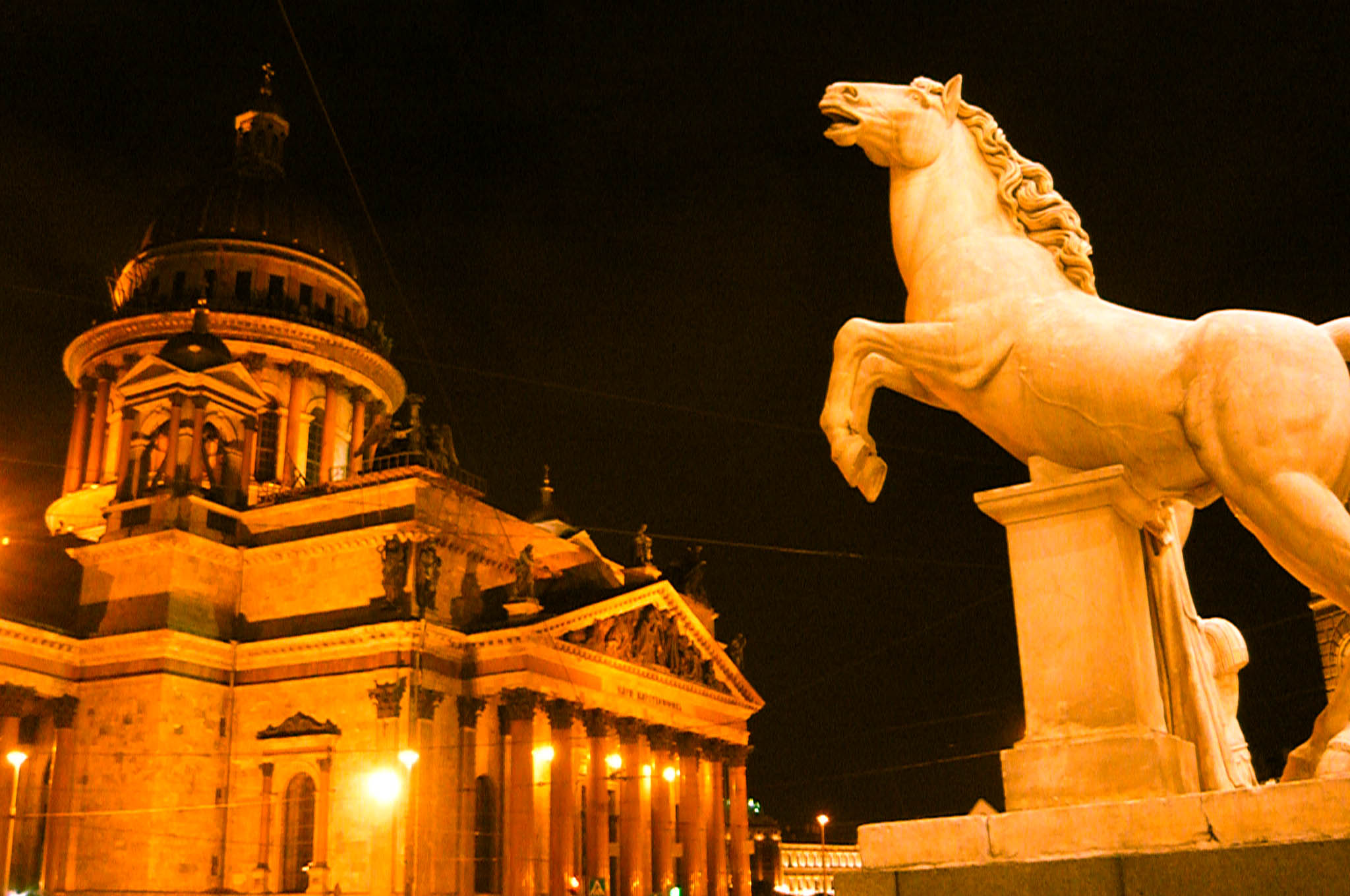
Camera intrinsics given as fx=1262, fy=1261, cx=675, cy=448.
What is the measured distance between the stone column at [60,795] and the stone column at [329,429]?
1650 centimetres

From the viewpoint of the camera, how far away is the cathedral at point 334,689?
38562mm

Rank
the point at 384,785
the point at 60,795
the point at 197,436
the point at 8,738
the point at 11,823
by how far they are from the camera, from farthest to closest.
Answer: the point at 197,436, the point at 60,795, the point at 8,738, the point at 11,823, the point at 384,785

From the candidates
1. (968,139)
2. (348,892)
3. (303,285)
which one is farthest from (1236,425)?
(303,285)

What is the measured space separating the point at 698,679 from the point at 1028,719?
47170 mm

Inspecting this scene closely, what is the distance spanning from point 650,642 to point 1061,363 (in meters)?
43.6

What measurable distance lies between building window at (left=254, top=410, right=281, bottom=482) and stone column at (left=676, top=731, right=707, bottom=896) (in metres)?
20.3

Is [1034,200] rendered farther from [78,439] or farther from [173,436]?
[78,439]

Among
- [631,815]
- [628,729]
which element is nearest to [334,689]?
[628,729]

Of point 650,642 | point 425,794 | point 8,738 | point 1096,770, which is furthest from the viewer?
point 650,642

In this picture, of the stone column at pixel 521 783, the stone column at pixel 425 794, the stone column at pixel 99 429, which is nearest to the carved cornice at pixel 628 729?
the stone column at pixel 521 783

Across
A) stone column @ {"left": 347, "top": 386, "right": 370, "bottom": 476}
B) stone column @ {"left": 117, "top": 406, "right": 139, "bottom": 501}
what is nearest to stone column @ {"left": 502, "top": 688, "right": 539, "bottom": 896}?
stone column @ {"left": 117, "top": 406, "right": 139, "bottom": 501}

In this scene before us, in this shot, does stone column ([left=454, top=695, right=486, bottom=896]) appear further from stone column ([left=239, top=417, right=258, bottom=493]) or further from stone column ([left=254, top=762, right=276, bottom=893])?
stone column ([left=239, top=417, right=258, bottom=493])

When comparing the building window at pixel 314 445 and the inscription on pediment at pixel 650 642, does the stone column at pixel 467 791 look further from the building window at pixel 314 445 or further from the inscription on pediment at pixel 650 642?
the building window at pixel 314 445

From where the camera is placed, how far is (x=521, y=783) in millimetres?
41031
